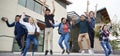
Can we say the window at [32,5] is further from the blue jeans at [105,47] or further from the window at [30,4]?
the blue jeans at [105,47]

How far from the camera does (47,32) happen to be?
10508 mm

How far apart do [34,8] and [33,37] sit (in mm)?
12989

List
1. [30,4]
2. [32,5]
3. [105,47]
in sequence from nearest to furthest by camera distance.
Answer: [105,47] → [30,4] → [32,5]

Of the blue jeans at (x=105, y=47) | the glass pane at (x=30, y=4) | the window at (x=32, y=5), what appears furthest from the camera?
the glass pane at (x=30, y=4)

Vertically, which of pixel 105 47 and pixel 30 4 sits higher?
pixel 30 4

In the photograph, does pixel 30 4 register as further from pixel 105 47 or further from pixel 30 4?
pixel 105 47

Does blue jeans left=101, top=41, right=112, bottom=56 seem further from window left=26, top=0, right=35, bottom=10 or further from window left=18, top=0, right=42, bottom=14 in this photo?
window left=26, top=0, right=35, bottom=10

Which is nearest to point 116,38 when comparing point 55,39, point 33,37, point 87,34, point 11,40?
point 55,39

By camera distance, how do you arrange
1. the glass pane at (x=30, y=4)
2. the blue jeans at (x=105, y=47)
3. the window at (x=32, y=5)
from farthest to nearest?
the glass pane at (x=30, y=4) < the window at (x=32, y=5) < the blue jeans at (x=105, y=47)

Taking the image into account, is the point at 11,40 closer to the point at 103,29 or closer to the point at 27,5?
the point at 27,5

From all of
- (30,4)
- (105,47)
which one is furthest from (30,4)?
(105,47)

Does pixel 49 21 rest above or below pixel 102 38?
above

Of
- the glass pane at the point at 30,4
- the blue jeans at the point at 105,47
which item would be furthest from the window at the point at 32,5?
the blue jeans at the point at 105,47

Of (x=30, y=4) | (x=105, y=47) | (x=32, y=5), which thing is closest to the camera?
(x=105, y=47)
